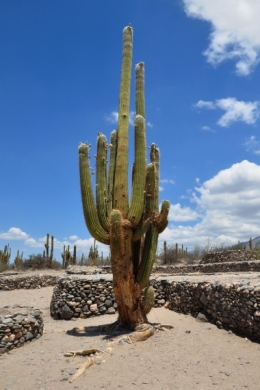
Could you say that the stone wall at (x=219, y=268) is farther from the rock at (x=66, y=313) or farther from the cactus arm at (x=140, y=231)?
the cactus arm at (x=140, y=231)

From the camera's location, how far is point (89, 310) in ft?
34.1

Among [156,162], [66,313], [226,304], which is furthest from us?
[66,313]

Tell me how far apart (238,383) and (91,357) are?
8.04ft

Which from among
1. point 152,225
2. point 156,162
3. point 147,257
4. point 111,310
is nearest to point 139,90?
point 156,162

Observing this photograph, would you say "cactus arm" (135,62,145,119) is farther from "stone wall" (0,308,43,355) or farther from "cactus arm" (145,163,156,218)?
"stone wall" (0,308,43,355)

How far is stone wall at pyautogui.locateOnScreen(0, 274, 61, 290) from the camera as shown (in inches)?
744

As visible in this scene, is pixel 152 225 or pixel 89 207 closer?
pixel 89 207

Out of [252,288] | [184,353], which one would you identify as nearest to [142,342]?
[184,353]

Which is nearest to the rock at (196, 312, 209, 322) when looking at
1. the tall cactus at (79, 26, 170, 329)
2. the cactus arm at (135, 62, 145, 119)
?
the tall cactus at (79, 26, 170, 329)

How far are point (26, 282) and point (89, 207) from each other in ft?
44.0

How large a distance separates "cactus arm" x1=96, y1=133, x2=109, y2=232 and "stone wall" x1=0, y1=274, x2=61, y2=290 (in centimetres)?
1254

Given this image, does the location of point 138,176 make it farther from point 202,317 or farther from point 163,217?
point 202,317

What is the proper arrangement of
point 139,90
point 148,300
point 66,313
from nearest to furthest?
1. point 148,300
2. point 139,90
3. point 66,313

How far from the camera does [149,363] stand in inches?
224
